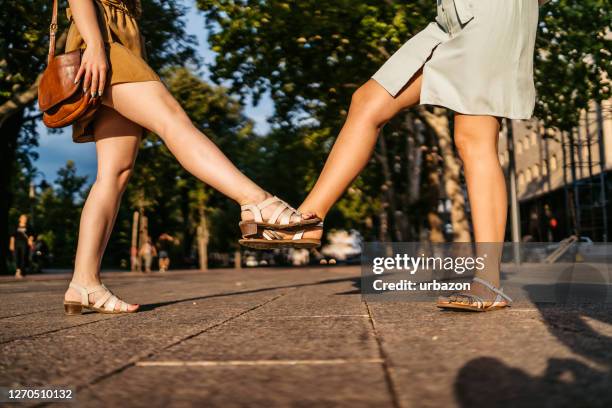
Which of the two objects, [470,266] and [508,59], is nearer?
[508,59]

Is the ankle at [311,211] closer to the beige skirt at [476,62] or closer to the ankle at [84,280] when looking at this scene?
the beige skirt at [476,62]

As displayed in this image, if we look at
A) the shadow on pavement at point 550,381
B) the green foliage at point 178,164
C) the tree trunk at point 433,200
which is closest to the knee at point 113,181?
the shadow on pavement at point 550,381

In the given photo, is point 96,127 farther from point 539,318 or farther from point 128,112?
point 539,318

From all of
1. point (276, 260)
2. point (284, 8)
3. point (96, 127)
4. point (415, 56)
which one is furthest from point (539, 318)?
point (276, 260)

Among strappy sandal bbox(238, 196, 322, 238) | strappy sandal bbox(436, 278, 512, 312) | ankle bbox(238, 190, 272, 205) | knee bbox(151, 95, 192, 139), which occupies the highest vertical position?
knee bbox(151, 95, 192, 139)

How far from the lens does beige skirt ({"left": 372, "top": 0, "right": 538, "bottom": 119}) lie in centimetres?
338

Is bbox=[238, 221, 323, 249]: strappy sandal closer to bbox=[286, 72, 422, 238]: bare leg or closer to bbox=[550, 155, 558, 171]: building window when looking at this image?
bbox=[286, 72, 422, 238]: bare leg

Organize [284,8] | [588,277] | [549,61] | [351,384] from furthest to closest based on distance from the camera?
[549,61], [284,8], [588,277], [351,384]

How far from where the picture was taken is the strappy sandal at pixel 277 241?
3242mm

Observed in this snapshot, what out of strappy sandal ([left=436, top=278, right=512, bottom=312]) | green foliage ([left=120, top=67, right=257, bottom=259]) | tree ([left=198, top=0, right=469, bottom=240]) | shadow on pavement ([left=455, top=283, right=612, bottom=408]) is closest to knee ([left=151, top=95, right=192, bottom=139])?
strappy sandal ([left=436, top=278, right=512, bottom=312])

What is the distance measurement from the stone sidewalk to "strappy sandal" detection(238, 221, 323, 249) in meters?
0.35

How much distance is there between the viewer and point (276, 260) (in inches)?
2441

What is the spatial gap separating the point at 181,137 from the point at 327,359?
182cm

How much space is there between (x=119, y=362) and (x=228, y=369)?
37cm
